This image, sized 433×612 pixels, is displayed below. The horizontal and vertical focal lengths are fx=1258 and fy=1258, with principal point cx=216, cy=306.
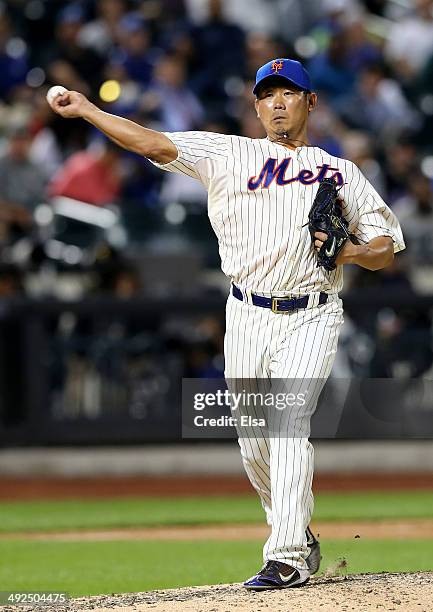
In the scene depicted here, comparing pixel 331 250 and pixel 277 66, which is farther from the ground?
pixel 277 66

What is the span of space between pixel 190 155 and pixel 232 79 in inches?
333

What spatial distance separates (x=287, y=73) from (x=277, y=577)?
1912 mm

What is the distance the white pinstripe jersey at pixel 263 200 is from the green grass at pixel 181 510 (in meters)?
4.38

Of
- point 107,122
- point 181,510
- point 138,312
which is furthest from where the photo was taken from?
point 138,312

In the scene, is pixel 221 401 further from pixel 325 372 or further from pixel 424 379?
pixel 424 379

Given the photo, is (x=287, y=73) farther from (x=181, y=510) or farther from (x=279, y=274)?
(x=181, y=510)

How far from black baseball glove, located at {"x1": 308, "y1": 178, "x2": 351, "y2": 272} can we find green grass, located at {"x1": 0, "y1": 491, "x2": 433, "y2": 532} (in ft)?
14.7

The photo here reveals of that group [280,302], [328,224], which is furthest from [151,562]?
[328,224]

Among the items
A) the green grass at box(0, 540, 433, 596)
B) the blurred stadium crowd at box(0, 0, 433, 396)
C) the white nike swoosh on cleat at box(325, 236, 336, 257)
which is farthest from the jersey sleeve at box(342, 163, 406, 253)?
the blurred stadium crowd at box(0, 0, 433, 396)

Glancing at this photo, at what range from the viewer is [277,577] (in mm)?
4668

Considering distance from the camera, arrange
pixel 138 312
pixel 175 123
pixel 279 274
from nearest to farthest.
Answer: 1. pixel 279 274
2. pixel 138 312
3. pixel 175 123

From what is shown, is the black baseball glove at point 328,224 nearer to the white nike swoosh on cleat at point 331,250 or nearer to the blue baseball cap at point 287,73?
the white nike swoosh on cleat at point 331,250

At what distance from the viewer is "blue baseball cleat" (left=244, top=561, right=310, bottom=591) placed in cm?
467

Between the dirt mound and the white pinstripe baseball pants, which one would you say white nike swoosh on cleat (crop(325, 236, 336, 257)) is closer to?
the white pinstripe baseball pants
